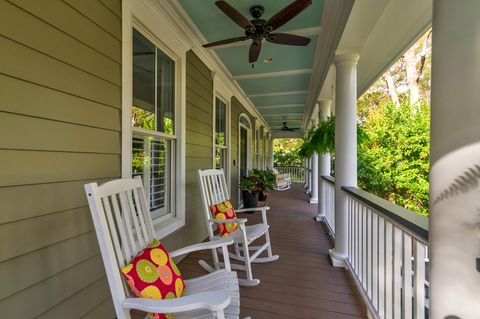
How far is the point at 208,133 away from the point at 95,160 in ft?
7.20

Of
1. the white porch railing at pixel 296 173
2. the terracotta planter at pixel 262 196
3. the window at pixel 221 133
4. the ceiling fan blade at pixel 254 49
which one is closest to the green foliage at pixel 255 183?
the terracotta planter at pixel 262 196

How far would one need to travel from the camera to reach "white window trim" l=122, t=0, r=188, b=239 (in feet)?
6.10

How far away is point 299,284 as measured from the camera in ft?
7.50

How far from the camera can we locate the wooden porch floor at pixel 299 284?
1896mm

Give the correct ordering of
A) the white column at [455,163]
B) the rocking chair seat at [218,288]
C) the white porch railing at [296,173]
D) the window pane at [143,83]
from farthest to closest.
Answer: the white porch railing at [296,173] → the window pane at [143,83] → the rocking chair seat at [218,288] → the white column at [455,163]

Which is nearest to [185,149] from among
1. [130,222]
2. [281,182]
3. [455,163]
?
[130,222]

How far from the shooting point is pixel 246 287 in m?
2.23

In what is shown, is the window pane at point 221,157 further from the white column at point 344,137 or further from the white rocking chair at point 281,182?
the white rocking chair at point 281,182

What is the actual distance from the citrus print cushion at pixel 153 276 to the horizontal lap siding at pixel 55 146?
0.47 m

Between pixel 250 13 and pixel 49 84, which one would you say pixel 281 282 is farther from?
pixel 250 13

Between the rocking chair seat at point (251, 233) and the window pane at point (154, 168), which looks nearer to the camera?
the window pane at point (154, 168)

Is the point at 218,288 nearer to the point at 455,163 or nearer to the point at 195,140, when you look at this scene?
the point at 455,163

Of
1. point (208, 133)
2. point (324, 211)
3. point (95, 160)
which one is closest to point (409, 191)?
point (324, 211)

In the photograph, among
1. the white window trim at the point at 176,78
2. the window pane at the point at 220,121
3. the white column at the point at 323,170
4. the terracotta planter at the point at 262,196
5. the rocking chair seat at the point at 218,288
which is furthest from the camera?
the terracotta planter at the point at 262,196
